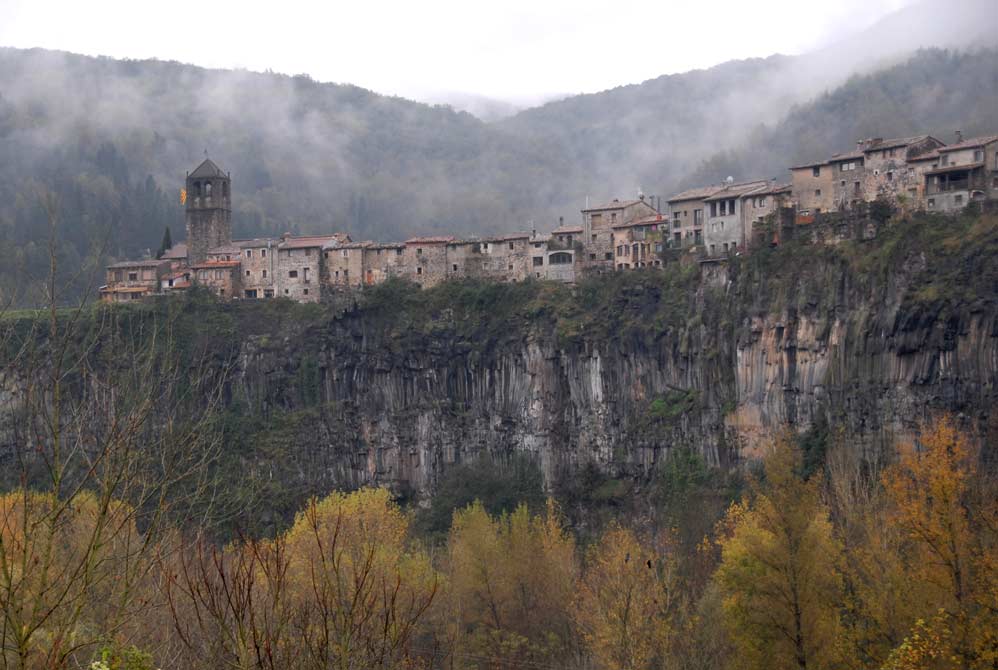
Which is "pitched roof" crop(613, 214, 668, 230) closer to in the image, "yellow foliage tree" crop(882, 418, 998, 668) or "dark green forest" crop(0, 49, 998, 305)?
"dark green forest" crop(0, 49, 998, 305)

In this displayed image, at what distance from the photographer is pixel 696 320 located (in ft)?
266

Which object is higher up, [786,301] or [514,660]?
[786,301]

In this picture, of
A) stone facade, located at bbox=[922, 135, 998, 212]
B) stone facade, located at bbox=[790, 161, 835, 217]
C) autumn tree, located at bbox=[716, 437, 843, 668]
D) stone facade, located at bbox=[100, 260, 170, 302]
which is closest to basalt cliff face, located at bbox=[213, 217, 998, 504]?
stone facade, located at bbox=[790, 161, 835, 217]

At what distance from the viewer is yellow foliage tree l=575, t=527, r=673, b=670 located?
46900 mm

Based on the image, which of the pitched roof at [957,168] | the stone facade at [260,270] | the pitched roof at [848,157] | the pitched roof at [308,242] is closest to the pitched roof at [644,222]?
the pitched roof at [848,157]

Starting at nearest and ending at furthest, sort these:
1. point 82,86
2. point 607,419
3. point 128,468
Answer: point 128,468, point 607,419, point 82,86

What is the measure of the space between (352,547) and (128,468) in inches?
1476

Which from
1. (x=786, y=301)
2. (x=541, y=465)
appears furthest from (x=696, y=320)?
(x=541, y=465)

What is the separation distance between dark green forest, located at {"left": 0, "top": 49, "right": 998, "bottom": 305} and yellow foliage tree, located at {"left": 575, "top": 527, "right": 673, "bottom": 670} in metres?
72.4

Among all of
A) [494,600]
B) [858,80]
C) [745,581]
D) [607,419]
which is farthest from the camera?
[858,80]

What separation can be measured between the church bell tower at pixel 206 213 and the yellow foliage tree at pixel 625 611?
5474cm

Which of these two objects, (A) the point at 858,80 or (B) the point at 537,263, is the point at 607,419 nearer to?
(B) the point at 537,263

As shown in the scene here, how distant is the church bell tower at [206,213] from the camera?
104 metres

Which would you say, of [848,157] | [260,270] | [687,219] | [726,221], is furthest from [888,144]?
[260,270]
